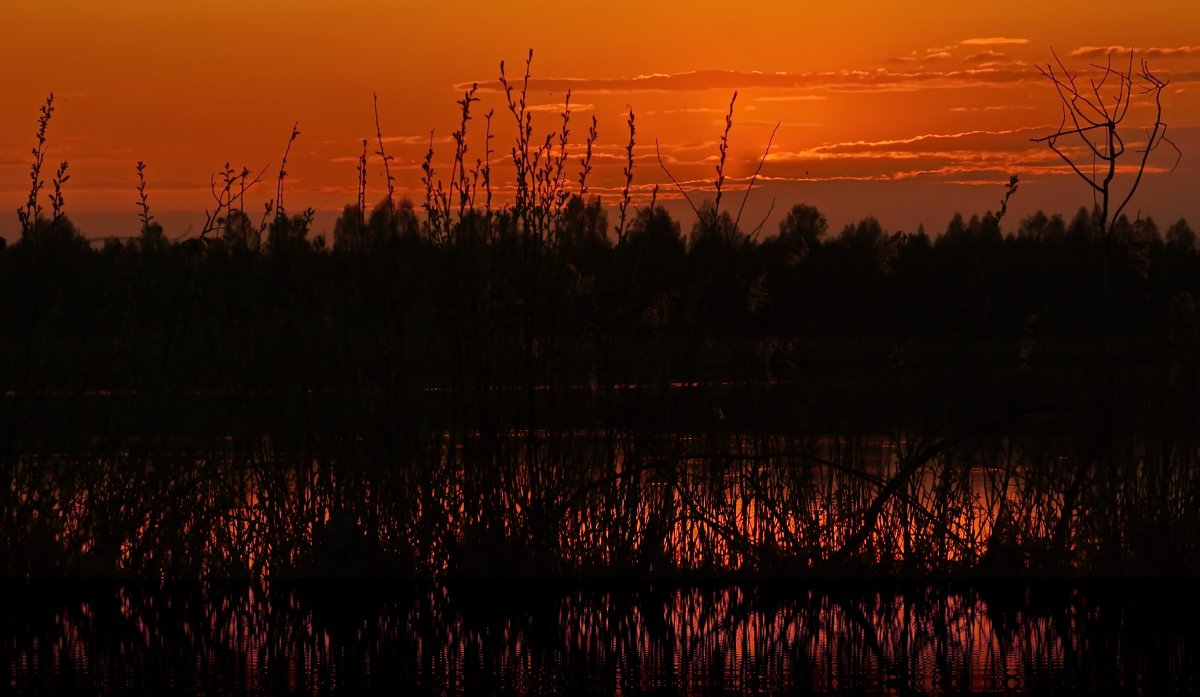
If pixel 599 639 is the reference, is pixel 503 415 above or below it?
above

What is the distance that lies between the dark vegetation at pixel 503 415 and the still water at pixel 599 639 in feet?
1.05

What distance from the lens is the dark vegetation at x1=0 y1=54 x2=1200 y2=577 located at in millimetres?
6531

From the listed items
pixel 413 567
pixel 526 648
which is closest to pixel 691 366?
pixel 413 567

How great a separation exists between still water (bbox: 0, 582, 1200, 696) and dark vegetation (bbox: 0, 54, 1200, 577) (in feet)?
1.05

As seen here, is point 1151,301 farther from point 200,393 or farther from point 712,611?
point 200,393

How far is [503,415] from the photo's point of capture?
6676 millimetres

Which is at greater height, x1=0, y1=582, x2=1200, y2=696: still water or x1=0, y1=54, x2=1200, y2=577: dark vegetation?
x1=0, y1=54, x2=1200, y2=577: dark vegetation

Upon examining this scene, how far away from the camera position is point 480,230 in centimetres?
708

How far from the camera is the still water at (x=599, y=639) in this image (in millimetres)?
4703

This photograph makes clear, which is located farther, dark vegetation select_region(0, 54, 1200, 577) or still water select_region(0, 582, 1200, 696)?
dark vegetation select_region(0, 54, 1200, 577)

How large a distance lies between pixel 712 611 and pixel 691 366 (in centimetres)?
154

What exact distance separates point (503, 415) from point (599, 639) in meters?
1.64

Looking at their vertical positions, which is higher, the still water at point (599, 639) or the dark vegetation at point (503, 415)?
the dark vegetation at point (503, 415)

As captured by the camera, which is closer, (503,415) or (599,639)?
(599,639)
